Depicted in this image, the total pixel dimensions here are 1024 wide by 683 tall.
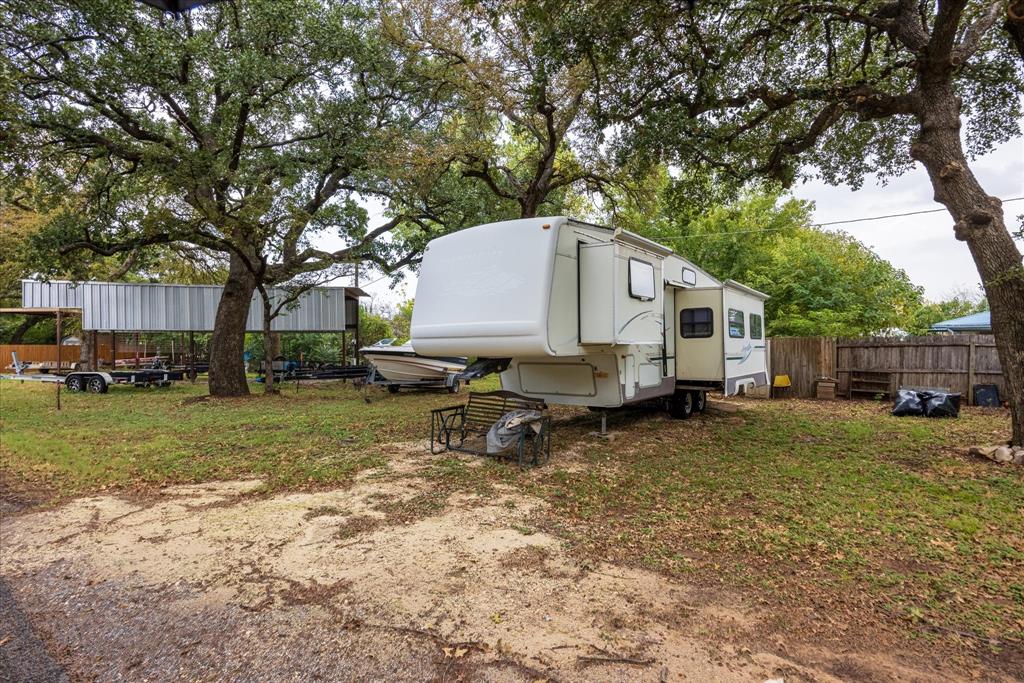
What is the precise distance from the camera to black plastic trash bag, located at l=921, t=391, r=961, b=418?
9.99 metres

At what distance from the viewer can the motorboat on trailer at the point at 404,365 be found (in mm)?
14398

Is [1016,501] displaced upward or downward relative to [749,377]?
downward

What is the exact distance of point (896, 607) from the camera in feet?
10.4

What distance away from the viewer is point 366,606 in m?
3.17

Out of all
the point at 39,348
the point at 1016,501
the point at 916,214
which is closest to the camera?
the point at 1016,501

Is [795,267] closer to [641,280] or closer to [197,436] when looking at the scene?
[641,280]

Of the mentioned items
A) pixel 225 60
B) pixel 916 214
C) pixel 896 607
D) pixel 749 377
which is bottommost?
pixel 896 607

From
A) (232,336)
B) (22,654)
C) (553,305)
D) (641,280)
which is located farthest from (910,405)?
(232,336)

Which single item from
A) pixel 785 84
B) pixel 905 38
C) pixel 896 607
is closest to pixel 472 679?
pixel 896 607

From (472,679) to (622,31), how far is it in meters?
7.79

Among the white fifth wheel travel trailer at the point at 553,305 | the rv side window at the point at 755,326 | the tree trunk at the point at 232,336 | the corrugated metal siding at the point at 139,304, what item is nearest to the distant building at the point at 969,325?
the rv side window at the point at 755,326

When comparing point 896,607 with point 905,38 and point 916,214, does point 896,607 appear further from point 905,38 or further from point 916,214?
point 916,214

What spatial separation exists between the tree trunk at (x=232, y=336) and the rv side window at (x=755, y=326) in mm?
12600

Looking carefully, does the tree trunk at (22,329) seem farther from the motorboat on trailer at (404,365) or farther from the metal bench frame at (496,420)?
the metal bench frame at (496,420)
